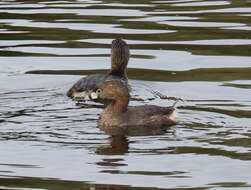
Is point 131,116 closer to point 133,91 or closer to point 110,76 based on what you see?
point 133,91

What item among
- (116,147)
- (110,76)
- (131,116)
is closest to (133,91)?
(110,76)

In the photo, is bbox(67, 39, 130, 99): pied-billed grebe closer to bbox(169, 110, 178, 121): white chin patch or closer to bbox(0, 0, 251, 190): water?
bbox(0, 0, 251, 190): water

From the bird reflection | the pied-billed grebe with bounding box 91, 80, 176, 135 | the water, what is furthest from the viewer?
the pied-billed grebe with bounding box 91, 80, 176, 135

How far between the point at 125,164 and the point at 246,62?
24.3ft

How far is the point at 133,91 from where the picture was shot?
17047 mm

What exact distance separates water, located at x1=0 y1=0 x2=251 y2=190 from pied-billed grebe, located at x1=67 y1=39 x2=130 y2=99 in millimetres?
261

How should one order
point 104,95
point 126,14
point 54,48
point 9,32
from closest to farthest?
point 104,95 < point 54,48 < point 9,32 < point 126,14

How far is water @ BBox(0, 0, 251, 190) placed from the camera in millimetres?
11486

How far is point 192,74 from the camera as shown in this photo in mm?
17969

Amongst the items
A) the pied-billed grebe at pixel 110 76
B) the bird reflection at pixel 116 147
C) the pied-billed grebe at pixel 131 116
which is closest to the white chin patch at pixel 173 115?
the pied-billed grebe at pixel 131 116

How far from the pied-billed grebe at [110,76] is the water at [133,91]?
0.26m

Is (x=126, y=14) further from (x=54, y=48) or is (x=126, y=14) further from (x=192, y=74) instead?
(x=192, y=74)

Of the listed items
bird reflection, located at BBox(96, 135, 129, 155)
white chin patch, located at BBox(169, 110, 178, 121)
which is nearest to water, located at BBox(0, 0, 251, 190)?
bird reflection, located at BBox(96, 135, 129, 155)

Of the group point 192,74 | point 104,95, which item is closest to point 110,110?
point 104,95
